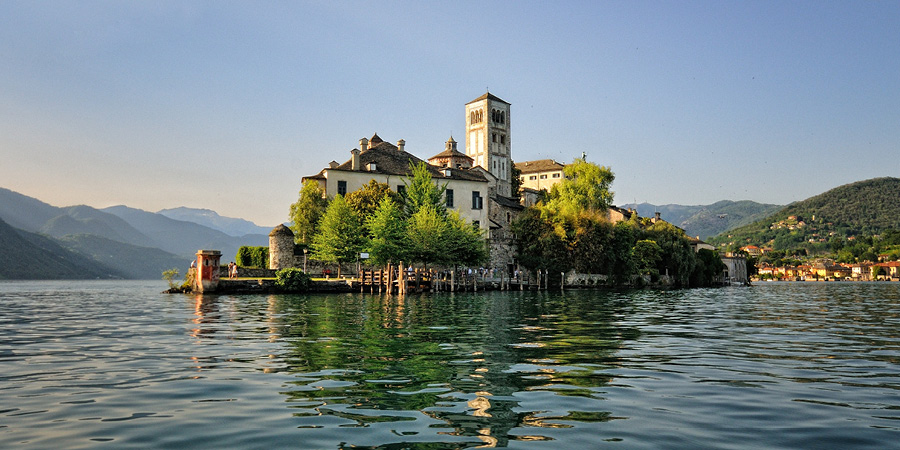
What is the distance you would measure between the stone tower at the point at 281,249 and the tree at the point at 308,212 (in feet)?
6.94

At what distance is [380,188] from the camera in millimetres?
59750

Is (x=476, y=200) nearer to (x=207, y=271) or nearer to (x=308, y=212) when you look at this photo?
(x=308, y=212)

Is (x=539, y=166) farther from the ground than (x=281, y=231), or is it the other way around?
(x=539, y=166)

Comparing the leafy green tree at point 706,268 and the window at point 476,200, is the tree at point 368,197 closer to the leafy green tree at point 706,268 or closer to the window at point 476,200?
the window at point 476,200

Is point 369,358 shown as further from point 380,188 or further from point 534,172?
point 534,172

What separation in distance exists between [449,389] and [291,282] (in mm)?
41067

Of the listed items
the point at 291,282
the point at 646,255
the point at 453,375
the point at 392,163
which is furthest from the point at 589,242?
the point at 453,375

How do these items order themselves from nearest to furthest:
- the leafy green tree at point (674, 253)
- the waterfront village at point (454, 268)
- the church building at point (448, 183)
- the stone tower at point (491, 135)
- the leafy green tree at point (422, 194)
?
the waterfront village at point (454, 268), the leafy green tree at point (422, 194), the church building at point (448, 183), the leafy green tree at point (674, 253), the stone tower at point (491, 135)

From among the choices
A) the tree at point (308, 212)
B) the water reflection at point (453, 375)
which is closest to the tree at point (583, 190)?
the tree at point (308, 212)

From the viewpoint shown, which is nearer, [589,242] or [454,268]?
[454,268]

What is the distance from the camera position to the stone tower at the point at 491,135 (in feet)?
338

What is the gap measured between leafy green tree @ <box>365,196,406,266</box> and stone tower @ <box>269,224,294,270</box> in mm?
7940

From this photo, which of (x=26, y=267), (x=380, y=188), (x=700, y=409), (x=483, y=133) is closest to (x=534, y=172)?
(x=483, y=133)

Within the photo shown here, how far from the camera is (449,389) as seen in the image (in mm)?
8328
